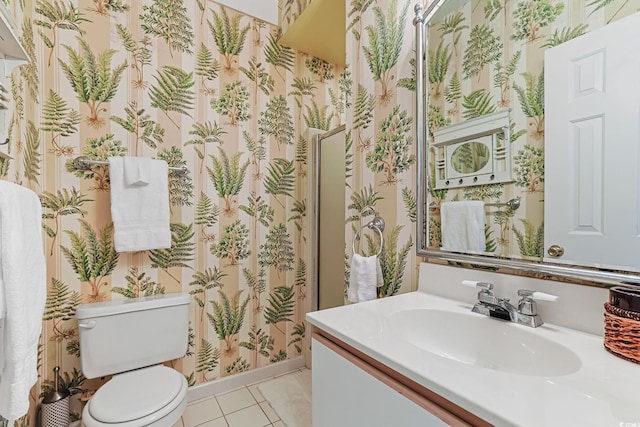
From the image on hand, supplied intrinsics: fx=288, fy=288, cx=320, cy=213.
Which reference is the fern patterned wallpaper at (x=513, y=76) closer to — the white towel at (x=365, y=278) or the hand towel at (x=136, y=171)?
the white towel at (x=365, y=278)

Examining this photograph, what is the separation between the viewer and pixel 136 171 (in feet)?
5.00

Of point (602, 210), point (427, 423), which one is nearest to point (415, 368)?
point (427, 423)

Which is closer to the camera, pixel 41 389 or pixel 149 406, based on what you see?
pixel 149 406

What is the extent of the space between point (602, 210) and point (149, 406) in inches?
63.8

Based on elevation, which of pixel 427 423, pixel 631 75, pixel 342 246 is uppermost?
pixel 631 75

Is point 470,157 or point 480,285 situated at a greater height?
point 470,157

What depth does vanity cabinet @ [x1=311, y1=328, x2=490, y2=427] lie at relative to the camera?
519mm

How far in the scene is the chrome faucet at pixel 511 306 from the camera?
0.76 metres

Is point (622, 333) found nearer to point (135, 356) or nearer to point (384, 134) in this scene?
point (384, 134)

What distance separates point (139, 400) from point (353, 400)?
997 millimetres

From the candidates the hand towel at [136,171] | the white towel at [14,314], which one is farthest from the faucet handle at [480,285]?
the hand towel at [136,171]

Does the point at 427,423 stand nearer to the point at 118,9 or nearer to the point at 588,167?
the point at 588,167

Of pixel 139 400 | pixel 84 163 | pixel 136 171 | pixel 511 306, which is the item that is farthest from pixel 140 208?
pixel 511 306

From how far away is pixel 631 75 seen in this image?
0.67 metres
